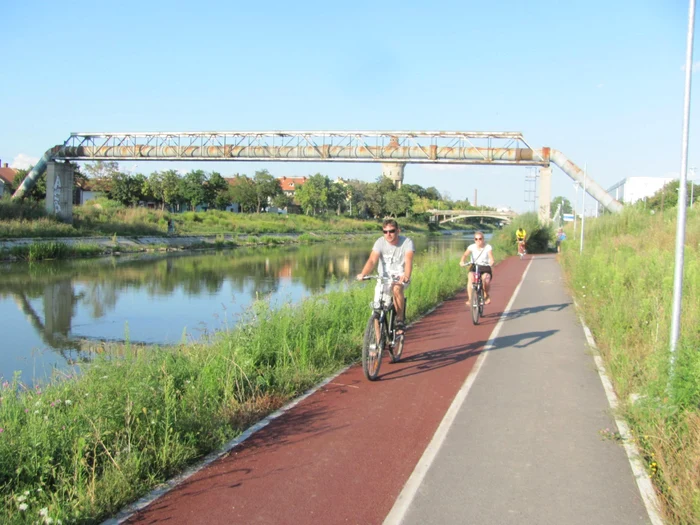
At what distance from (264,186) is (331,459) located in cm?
8233

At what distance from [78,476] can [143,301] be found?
15066 mm

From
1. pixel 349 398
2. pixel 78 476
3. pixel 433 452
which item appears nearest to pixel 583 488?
pixel 433 452

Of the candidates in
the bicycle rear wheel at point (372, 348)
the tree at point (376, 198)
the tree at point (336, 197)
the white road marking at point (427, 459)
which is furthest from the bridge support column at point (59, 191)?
the tree at point (376, 198)

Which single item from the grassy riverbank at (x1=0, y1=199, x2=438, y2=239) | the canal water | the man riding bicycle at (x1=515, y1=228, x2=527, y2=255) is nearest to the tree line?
the grassy riverbank at (x1=0, y1=199, x2=438, y2=239)

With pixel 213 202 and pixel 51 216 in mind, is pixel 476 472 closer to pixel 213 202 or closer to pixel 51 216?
pixel 51 216

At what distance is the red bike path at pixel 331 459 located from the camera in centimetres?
396

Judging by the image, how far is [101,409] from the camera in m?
4.79

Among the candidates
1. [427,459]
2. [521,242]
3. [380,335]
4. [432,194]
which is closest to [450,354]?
[380,335]

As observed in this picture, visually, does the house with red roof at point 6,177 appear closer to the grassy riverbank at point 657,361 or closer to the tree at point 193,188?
the tree at point 193,188

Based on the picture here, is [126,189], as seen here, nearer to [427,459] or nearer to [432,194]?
[427,459]

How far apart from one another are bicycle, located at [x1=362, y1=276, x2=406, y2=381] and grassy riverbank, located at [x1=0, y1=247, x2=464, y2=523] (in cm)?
65

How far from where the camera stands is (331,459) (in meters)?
4.82

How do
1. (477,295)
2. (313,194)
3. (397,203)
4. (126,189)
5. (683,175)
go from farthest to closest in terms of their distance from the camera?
(397,203) < (313,194) < (126,189) < (477,295) < (683,175)

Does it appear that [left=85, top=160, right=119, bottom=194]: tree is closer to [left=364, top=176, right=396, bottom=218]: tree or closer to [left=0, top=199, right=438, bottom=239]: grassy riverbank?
[left=0, top=199, right=438, bottom=239]: grassy riverbank
